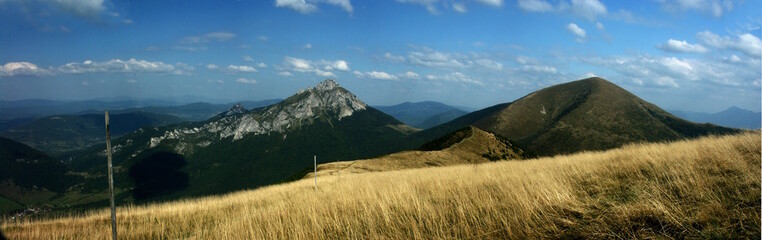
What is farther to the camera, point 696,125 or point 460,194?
point 696,125

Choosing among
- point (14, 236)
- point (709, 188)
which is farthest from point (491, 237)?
point (14, 236)

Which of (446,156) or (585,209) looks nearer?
(585,209)

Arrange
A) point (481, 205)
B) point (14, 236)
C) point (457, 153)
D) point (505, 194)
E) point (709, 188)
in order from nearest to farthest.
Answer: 1. point (709, 188)
2. point (481, 205)
3. point (505, 194)
4. point (14, 236)
5. point (457, 153)

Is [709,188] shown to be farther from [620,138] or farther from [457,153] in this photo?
[620,138]

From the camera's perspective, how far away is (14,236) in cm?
909

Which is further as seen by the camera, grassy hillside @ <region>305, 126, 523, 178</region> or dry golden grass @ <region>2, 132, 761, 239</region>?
grassy hillside @ <region>305, 126, 523, 178</region>

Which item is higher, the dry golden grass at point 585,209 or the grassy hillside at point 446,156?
the dry golden grass at point 585,209

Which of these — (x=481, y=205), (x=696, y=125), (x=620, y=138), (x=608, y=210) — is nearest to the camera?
(x=608, y=210)

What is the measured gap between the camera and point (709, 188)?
562 centimetres

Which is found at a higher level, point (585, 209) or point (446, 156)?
point (585, 209)

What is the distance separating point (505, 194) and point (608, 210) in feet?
6.47

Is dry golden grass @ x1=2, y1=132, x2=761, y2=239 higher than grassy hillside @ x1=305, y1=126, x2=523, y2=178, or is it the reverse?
dry golden grass @ x1=2, y1=132, x2=761, y2=239

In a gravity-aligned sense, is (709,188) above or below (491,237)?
above

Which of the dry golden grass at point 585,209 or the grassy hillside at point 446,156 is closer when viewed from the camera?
the dry golden grass at point 585,209
